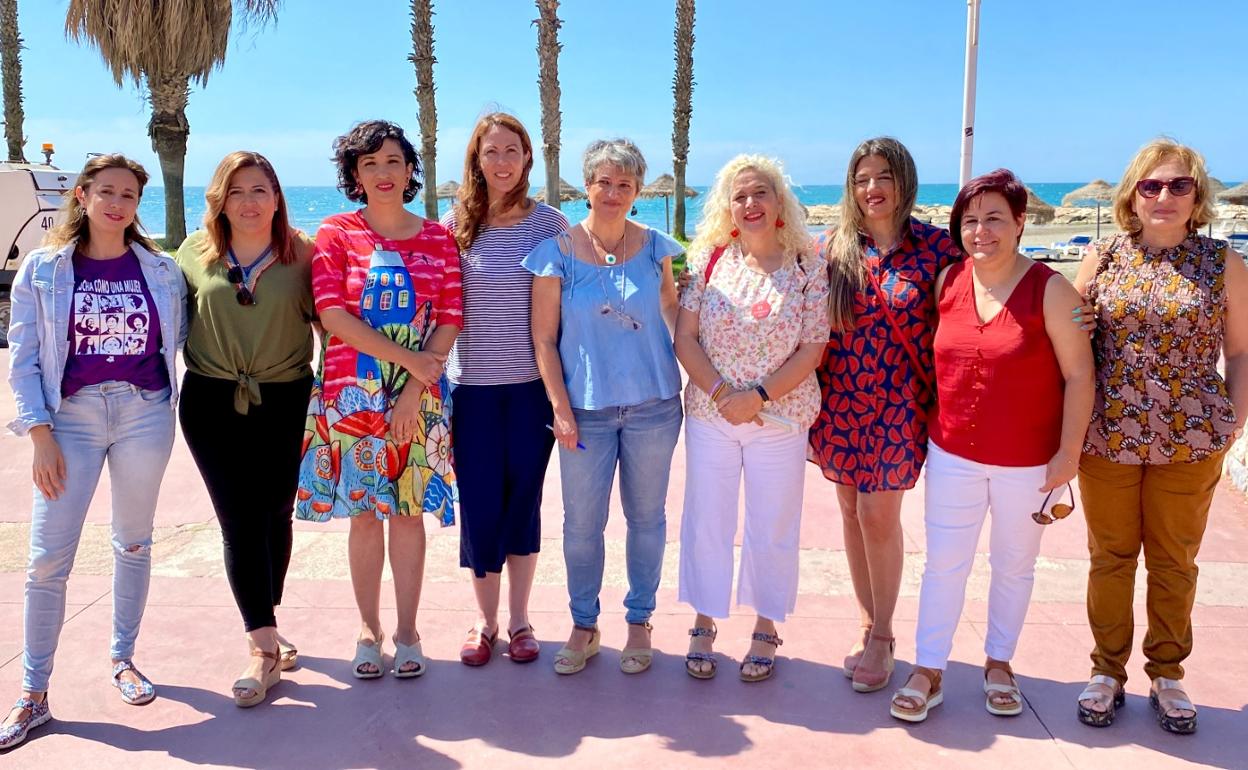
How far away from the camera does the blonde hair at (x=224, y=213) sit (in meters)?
3.19

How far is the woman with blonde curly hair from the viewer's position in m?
3.26

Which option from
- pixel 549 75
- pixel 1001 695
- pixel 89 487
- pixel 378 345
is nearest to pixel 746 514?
Answer: pixel 1001 695

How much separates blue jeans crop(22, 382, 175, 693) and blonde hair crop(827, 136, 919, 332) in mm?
2418

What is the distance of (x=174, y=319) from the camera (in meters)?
3.19

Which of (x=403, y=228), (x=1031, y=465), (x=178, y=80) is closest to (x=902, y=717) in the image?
(x=1031, y=465)

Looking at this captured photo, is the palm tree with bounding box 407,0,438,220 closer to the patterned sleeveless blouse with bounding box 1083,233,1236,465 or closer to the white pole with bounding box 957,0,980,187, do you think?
the white pole with bounding box 957,0,980,187

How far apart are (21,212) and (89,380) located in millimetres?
10780

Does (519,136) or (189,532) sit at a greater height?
(519,136)

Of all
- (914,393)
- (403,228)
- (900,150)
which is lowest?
(914,393)

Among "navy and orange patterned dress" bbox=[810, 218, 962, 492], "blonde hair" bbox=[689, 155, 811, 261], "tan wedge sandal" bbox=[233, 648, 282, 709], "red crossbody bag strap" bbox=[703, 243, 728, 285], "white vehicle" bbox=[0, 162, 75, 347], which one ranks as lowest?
"tan wedge sandal" bbox=[233, 648, 282, 709]

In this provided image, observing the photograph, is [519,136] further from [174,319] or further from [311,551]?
[311,551]

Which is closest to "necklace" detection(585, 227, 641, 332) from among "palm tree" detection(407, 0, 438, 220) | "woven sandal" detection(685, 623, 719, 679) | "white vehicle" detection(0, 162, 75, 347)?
"woven sandal" detection(685, 623, 719, 679)

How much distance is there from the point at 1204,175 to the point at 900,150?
964 millimetres

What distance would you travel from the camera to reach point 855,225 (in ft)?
11.0
